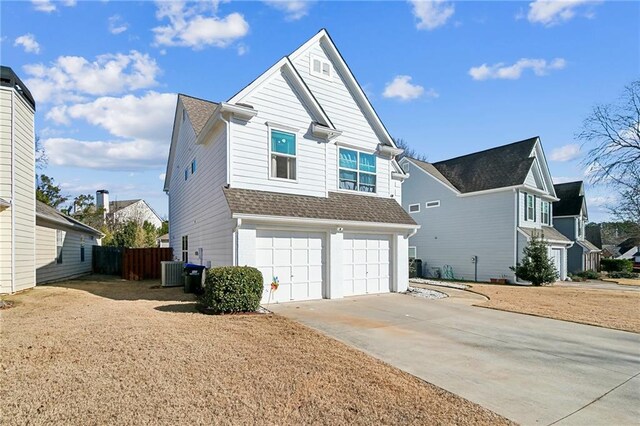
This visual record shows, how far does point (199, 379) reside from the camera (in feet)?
15.3

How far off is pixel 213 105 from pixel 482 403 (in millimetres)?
17722

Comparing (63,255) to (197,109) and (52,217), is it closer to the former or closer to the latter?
(52,217)

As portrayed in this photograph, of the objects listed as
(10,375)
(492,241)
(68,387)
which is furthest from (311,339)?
(492,241)

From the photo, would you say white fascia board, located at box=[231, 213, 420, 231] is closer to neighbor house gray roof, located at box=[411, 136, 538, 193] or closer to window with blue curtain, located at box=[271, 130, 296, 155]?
window with blue curtain, located at box=[271, 130, 296, 155]

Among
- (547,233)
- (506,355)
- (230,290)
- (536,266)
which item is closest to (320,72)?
(230,290)

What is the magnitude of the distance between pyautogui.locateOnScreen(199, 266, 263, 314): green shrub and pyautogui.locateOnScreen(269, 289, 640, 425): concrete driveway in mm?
1119

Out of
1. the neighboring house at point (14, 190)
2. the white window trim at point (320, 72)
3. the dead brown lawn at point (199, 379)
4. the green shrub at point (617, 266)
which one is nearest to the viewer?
the dead brown lawn at point (199, 379)

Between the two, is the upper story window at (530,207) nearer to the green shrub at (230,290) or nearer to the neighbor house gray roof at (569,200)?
the neighbor house gray roof at (569,200)

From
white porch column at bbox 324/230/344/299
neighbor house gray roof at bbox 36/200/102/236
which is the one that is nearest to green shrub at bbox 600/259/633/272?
white porch column at bbox 324/230/344/299

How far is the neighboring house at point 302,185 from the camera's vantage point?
36.0ft

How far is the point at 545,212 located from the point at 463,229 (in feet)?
23.6

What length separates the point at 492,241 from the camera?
23000 millimetres

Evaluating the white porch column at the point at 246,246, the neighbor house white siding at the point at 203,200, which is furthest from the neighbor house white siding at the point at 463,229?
the white porch column at the point at 246,246

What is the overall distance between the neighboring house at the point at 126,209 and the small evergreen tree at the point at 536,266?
39046mm
